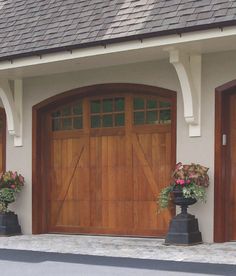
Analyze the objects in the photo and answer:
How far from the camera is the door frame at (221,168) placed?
980cm

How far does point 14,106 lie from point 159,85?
125 inches

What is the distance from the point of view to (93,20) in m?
10.4

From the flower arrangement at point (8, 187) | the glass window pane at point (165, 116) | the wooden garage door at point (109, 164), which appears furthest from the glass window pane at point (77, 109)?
the glass window pane at point (165, 116)

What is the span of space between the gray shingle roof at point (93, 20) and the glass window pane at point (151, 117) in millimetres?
1856

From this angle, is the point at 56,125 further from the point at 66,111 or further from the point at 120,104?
the point at 120,104

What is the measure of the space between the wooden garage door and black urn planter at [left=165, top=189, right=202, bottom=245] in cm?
101

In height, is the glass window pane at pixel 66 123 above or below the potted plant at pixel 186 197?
above

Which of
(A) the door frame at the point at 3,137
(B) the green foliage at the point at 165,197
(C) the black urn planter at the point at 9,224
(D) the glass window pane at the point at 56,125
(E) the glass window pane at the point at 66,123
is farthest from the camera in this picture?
(A) the door frame at the point at 3,137

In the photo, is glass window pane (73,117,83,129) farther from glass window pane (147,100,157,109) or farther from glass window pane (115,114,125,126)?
glass window pane (147,100,157,109)

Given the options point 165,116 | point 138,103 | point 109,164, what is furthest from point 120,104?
point 109,164

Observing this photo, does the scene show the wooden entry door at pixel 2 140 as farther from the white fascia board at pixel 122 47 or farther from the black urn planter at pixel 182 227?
the black urn planter at pixel 182 227

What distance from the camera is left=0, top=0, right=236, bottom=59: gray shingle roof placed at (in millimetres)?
9023

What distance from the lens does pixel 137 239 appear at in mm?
10742

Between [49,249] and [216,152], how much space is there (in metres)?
3.06
